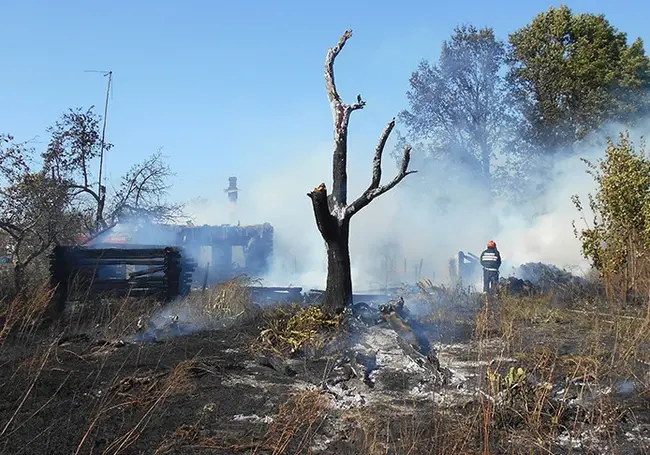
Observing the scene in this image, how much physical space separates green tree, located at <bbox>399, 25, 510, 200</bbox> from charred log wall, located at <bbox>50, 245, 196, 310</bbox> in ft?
55.9

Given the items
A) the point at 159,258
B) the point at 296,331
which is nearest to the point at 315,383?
the point at 296,331

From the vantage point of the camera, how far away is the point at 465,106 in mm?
26562

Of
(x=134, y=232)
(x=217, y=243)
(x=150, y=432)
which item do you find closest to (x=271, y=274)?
(x=217, y=243)

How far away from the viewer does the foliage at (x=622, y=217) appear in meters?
12.0

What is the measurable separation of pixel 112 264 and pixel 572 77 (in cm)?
2085

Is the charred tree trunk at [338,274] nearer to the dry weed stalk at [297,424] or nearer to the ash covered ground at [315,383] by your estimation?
the ash covered ground at [315,383]

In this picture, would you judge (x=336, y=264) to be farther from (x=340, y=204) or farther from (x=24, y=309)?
(x=24, y=309)

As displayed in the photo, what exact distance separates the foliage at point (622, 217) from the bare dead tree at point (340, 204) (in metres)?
5.08

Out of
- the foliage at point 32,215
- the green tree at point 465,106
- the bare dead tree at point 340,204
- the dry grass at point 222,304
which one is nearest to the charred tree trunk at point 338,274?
the bare dead tree at point 340,204

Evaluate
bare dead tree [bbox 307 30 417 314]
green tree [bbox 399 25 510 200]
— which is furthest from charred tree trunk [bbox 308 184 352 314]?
green tree [bbox 399 25 510 200]

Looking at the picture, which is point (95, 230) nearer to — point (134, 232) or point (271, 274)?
point (134, 232)

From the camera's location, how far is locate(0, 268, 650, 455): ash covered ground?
4656 mm

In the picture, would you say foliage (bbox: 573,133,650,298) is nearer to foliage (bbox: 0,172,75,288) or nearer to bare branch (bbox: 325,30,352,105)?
bare branch (bbox: 325,30,352,105)

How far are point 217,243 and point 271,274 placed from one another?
10.2 ft
